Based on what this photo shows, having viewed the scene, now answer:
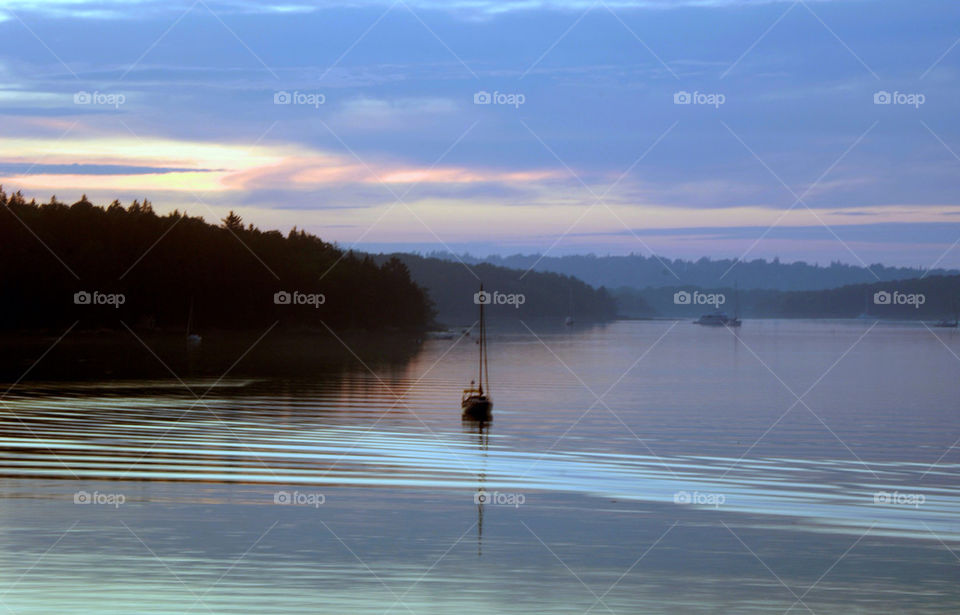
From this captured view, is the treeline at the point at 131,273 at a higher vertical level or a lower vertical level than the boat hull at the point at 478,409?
higher
